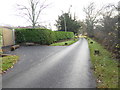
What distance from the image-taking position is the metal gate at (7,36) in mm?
13100

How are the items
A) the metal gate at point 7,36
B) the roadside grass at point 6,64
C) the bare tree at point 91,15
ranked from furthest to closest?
the bare tree at point 91,15 → the metal gate at point 7,36 → the roadside grass at point 6,64

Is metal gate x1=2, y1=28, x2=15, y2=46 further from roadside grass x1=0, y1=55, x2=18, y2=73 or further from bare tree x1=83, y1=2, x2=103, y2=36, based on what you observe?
bare tree x1=83, y1=2, x2=103, y2=36

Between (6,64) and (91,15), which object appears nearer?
(6,64)

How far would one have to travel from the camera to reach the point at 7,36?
541 inches

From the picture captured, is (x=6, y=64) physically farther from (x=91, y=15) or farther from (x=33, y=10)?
(x=91, y=15)

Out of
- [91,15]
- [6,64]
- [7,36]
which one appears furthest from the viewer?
[91,15]

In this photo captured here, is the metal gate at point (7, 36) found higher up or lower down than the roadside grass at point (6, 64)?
higher up

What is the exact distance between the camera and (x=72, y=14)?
40250 mm

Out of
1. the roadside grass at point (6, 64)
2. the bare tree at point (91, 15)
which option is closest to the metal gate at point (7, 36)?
the roadside grass at point (6, 64)

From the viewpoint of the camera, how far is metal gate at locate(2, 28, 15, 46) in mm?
13100

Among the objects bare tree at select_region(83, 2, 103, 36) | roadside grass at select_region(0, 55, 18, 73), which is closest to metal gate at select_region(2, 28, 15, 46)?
roadside grass at select_region(0, 55, 18, 73)

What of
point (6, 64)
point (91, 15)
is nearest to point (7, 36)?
point (6, 64)

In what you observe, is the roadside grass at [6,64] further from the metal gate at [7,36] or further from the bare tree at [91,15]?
the bare tree at [91,15]

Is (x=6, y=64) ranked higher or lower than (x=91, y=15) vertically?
lower
